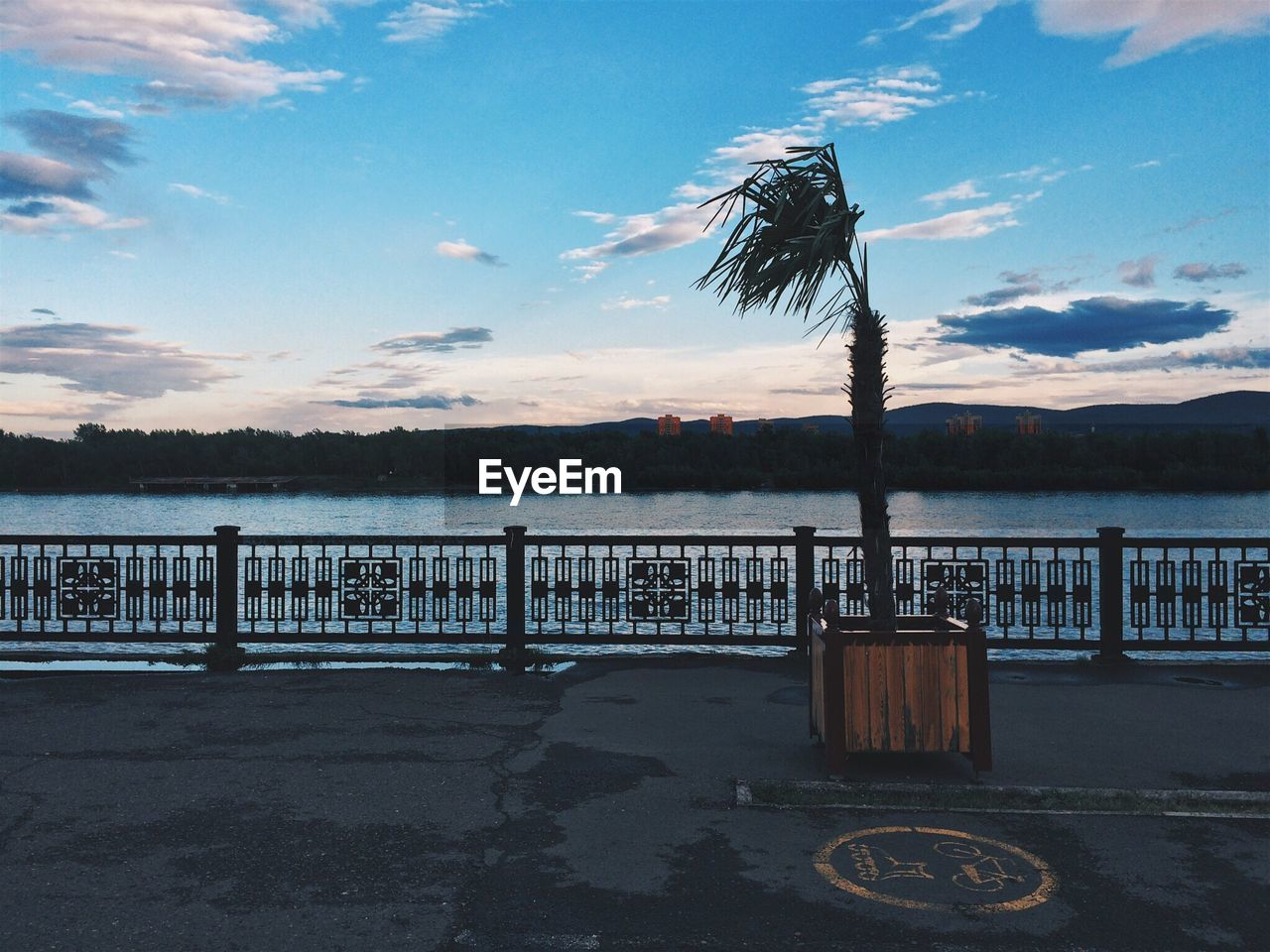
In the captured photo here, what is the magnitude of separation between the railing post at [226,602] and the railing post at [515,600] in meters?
3.14

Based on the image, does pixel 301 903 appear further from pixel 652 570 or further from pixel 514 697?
pixel 652 570

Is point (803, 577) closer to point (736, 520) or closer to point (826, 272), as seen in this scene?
point (826, 272)

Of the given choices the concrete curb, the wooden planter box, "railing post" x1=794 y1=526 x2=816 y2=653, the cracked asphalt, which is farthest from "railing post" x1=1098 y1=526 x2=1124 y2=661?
the wooden planter box

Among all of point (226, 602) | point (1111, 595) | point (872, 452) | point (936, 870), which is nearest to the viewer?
point (936, 870)

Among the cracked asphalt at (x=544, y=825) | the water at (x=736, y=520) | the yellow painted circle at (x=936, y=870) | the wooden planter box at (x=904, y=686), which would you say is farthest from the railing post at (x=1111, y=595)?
the water at (x=736, y=520)

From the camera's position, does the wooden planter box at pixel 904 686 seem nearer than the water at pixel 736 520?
Yes

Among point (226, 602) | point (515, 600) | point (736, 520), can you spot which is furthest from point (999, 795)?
point (736, 520)

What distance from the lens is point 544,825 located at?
228 inches

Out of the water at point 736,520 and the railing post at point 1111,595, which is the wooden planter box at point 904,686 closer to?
the railing post at point 1111,595

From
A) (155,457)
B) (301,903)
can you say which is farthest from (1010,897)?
(155,457)

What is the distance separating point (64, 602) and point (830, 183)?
10.4 meters

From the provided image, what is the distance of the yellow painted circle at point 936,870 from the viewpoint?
476 cm

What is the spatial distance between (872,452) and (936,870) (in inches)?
131

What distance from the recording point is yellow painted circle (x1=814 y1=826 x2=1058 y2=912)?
476cm
